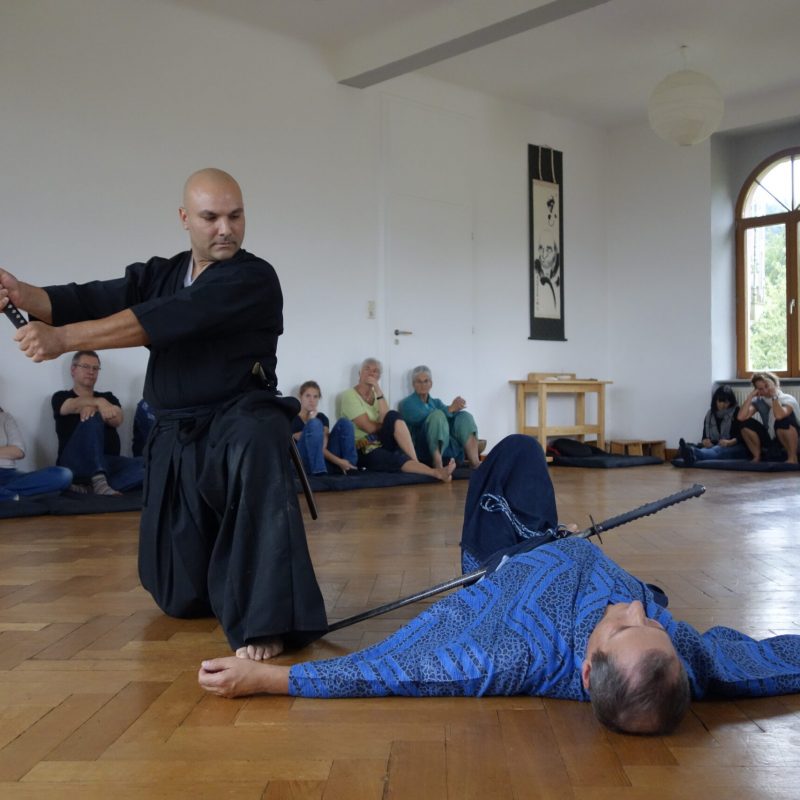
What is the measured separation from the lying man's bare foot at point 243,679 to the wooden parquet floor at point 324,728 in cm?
3

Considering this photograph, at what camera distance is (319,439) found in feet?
20.0

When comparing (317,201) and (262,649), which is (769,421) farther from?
(262,649)

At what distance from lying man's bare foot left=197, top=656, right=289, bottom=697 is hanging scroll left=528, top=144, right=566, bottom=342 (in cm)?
710

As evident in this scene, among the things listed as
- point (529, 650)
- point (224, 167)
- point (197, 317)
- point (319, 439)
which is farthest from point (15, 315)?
point (224, 167)

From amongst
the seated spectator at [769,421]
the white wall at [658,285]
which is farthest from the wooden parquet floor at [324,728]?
the white wall at [658,285]

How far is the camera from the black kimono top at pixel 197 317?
2.01m

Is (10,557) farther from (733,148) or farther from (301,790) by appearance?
(733,148)

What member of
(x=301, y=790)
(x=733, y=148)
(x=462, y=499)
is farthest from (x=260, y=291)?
(x=733, y=148)

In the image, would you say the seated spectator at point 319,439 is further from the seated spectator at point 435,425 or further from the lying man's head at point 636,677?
the lying man's head at point 636,677

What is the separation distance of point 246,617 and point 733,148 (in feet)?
27.5

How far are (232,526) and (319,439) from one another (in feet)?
13.0

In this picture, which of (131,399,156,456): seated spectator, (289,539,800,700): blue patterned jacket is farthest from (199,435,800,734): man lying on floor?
(131,399,156,456): seated spectator

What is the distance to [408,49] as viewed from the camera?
247 inches

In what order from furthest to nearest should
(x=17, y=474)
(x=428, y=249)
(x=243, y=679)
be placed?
(x=428, y=249)
(x=17, y=474)
(x=243, y=679)
